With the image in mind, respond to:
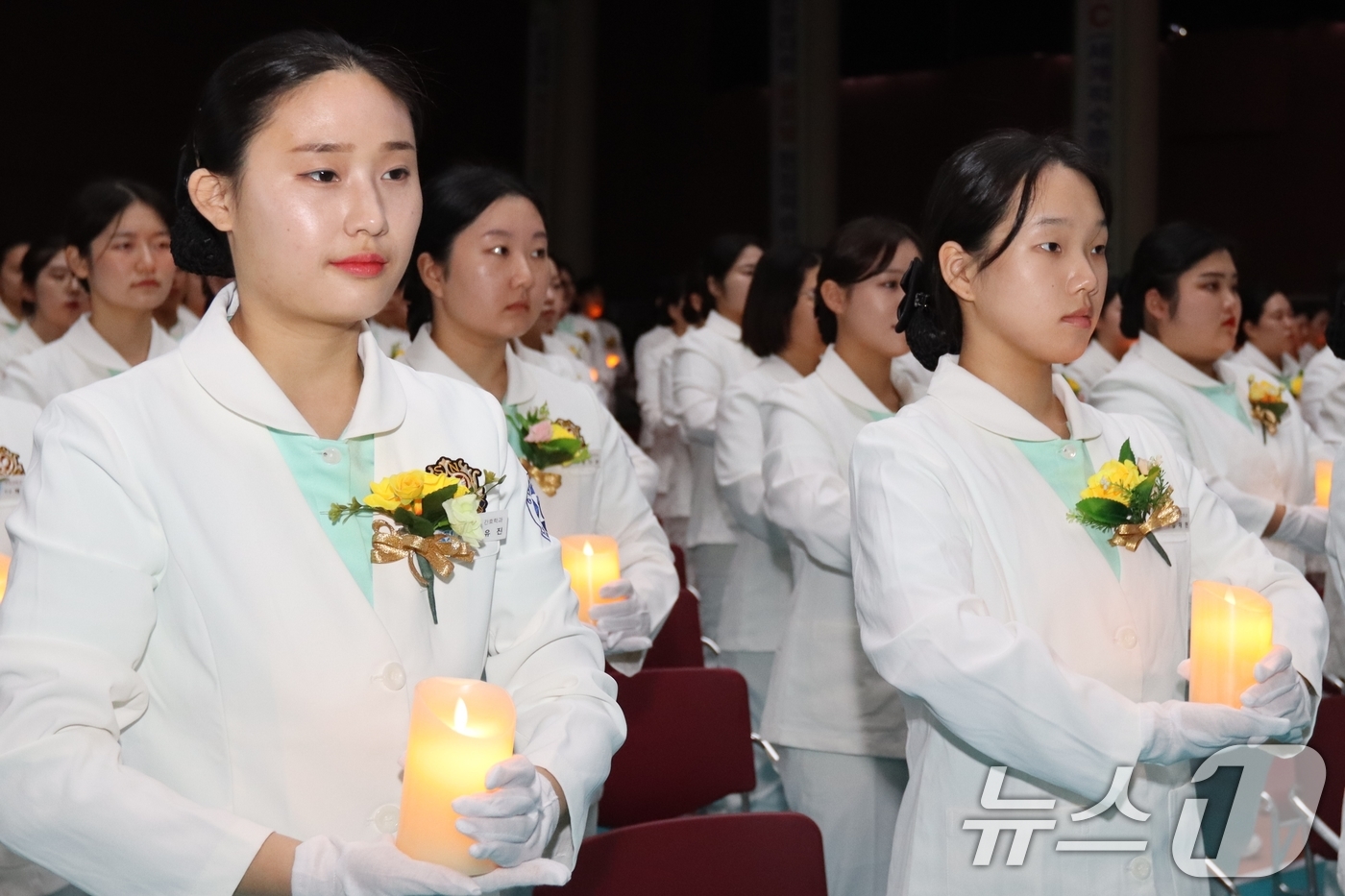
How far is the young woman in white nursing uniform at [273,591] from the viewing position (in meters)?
1.46

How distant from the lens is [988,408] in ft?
7.38

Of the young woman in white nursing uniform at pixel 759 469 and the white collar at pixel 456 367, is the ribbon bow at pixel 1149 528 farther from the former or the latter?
the young woman in white nursing uniform at pixel 759 469

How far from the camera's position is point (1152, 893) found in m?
Result: 2.13

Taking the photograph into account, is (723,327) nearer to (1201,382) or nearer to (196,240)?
(1201,382)

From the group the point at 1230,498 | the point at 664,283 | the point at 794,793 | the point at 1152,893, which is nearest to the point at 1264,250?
the point at 664,283

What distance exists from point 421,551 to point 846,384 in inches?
86.2

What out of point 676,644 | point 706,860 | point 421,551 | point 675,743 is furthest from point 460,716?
point 676,644

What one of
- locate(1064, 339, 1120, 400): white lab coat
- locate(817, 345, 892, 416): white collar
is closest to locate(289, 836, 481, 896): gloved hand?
locate(817, 345, 892, 416): white collar

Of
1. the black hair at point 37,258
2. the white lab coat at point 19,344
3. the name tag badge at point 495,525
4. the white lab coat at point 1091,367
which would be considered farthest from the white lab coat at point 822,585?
the black hair at point 37,258

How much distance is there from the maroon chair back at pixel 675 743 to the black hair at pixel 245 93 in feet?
4.58

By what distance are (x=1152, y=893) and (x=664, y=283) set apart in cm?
841

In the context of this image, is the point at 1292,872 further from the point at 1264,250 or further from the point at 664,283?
the point at 1264,250

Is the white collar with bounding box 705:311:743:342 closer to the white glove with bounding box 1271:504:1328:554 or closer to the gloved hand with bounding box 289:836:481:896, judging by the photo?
the white glove with bounding box 1271:504:1328:554

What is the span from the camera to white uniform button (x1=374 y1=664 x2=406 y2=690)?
1.65 metres
